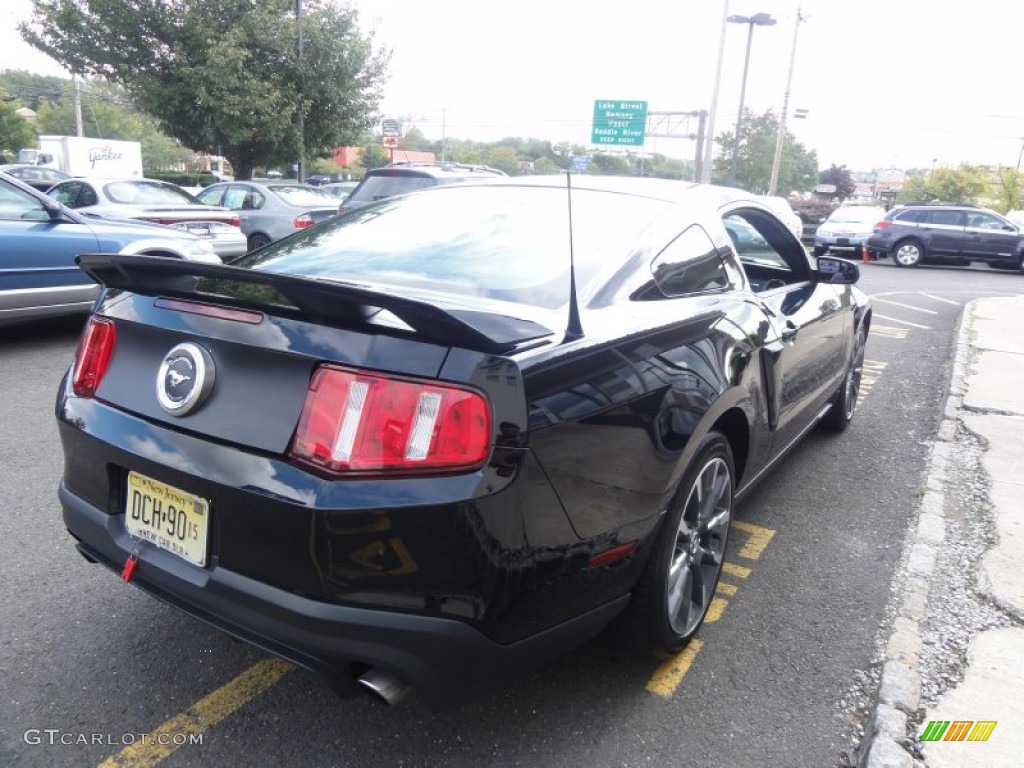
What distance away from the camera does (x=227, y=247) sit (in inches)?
398

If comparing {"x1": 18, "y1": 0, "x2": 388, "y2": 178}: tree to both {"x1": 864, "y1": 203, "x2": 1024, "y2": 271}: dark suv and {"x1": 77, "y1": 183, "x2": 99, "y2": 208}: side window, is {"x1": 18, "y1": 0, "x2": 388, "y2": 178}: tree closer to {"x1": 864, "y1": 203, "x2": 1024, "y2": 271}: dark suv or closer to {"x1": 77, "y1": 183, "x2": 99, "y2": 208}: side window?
{"x1": 77, "y1": 183, "x2": 99, "y2": 208}: side window

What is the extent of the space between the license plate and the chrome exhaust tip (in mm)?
516

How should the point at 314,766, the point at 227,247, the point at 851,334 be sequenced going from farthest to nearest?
the point at 227,247 < the point at 851,334 < the point at 314,766

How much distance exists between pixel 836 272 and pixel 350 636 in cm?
344

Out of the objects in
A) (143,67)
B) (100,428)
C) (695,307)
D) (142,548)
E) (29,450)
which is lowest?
(29,450)

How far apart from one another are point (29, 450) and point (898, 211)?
67.1 ft

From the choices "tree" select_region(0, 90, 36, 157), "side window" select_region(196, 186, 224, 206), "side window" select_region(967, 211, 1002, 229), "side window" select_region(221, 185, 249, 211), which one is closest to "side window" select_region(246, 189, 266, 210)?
"side window" select_region(221, 185, 249, 211)

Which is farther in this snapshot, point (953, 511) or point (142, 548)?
point (953, 511)

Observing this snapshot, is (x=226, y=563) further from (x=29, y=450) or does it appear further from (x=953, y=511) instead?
(x=953, y=511)

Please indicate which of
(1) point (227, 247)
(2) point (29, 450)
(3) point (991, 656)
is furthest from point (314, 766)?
(1) point (227, 247)

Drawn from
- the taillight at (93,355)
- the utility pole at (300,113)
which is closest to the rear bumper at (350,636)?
the taillight at (93,355)

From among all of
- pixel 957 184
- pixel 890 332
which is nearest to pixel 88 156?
pixel 890 332

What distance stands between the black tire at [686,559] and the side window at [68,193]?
32.6 ft

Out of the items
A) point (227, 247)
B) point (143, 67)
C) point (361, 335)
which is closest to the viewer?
point (361, 335)
